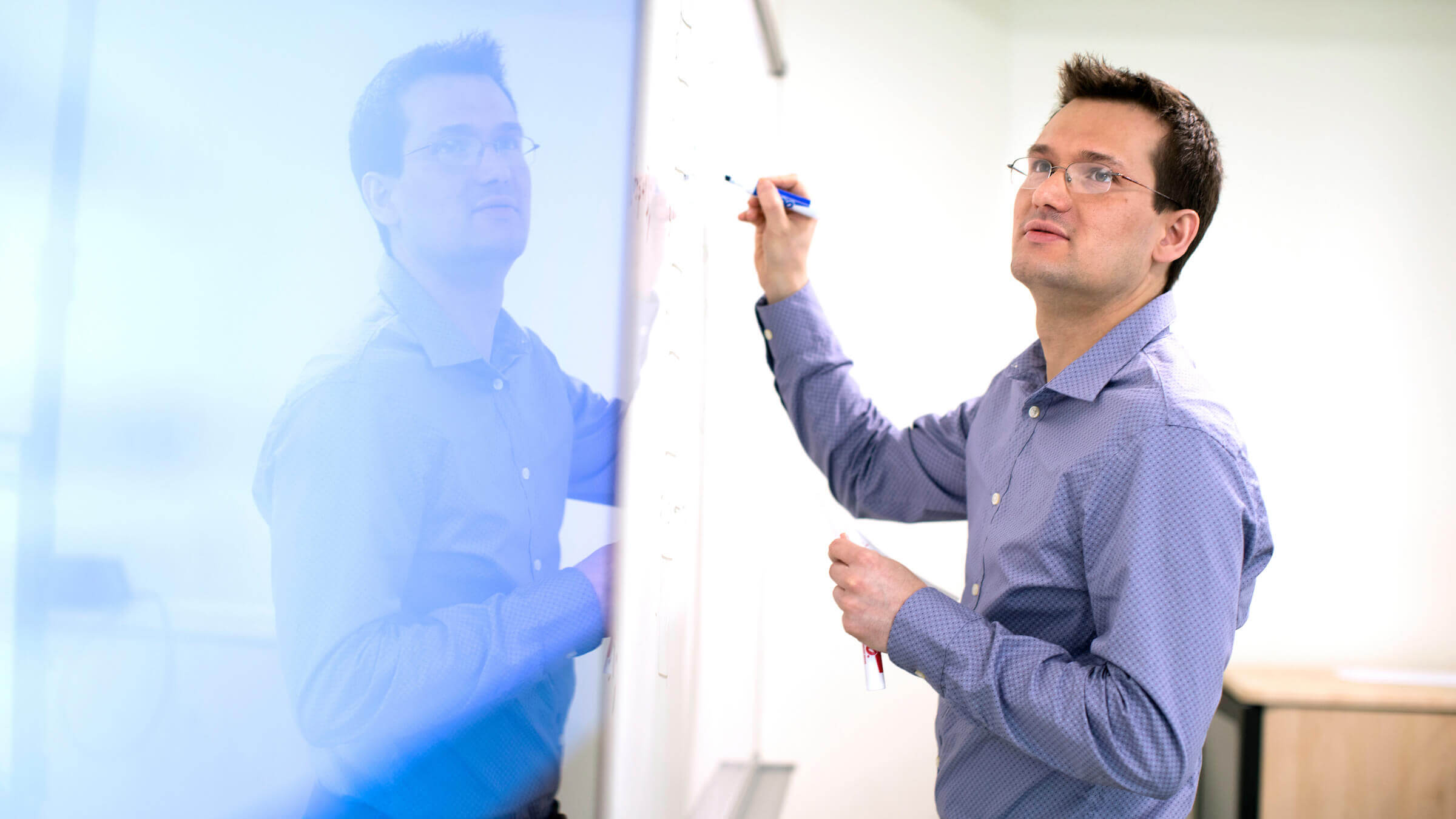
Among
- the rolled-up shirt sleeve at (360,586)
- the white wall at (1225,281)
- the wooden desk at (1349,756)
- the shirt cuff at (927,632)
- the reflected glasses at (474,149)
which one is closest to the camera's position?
the rolled-up shirt sleeve at (360,586)

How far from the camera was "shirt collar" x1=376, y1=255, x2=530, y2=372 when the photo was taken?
0.47 metres

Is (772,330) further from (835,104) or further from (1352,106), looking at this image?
(1352,106)

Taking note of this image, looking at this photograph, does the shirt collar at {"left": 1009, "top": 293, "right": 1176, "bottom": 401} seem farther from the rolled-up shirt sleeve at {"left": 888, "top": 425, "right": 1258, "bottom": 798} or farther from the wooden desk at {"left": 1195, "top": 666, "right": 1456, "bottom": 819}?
the wooden desk at {"left": 1195, "top": 666, "right": 1456, "bottom": 819}

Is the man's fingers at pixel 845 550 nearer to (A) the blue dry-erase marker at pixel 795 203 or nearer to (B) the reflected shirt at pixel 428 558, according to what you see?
(B) the reflected shirt at pixel 428 558

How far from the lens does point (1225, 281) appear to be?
2943 mm

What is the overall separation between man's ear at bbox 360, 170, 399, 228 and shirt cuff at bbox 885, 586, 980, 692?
2.43ft

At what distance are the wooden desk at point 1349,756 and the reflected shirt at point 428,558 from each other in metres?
2.37

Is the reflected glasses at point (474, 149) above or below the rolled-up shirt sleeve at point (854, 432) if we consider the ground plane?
above

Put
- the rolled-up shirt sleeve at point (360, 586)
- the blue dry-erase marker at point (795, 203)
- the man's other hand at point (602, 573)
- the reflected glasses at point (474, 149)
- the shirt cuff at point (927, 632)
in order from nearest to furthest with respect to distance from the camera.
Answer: the rolled-up shirt sleeve at point (360, 586)
the reflected glasses at point (474, 149)
the man's other hand at point (602, 573)
the shirt cuff at point (927, 632)
the blue dry-erase marker at point (795, 203)

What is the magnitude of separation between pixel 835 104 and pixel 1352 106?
1624 millimetres

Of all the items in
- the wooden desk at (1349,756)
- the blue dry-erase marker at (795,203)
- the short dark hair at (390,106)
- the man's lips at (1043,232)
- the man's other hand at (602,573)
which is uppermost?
the blue dry-erase marker at (795,203)

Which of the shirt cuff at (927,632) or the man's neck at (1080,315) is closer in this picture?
the shirt cuff at (927,632)

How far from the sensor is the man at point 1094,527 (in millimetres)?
927

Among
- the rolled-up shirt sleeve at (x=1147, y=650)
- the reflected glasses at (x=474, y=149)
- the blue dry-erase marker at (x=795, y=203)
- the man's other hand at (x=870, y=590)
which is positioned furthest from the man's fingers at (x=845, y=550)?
the reflected glasses at (x=474, y=149)
